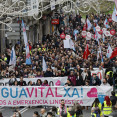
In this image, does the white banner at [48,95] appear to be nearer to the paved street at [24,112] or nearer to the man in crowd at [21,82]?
the paved street at [24,112]

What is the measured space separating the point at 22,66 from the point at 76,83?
21.3ft

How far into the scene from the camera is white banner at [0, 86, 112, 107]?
22.5m

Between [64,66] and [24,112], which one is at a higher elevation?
[64,66]

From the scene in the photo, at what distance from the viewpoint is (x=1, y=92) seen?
904 inches

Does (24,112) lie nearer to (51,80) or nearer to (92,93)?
(92,93)

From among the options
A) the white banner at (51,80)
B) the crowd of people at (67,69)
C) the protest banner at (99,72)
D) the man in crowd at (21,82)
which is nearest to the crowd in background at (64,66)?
the crowd of people at (67,69)

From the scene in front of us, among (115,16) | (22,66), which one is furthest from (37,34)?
(22,66)

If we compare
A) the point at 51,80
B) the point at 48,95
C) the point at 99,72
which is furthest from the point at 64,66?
the point at 48,95

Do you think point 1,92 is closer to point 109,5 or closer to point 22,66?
point 22,66

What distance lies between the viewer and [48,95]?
74.6 feet

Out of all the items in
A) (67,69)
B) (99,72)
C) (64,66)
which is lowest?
(99,72)

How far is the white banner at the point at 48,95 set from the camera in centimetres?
2255

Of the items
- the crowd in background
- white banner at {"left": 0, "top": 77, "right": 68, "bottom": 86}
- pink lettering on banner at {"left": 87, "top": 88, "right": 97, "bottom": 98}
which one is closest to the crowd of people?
the crowd in background

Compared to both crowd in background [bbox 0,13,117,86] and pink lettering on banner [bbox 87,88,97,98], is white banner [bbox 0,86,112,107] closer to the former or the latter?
pink lettering on banner [bbox 87,88,97,98]
